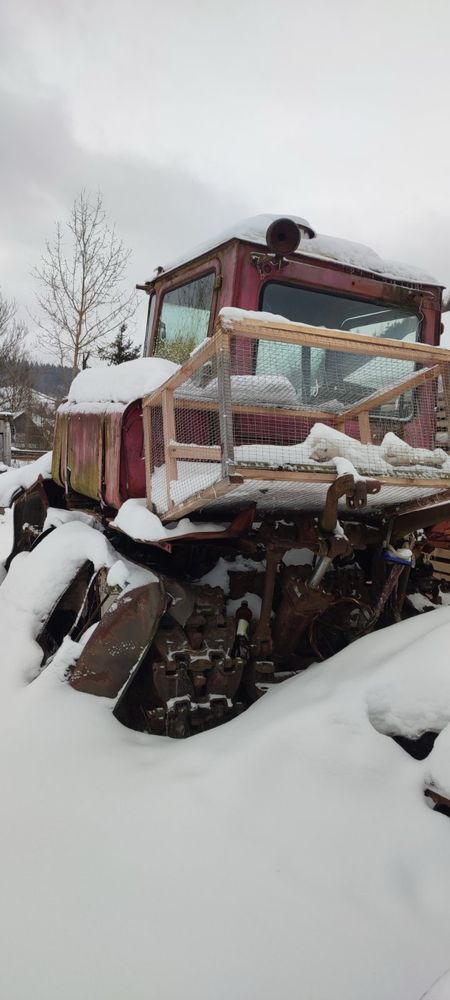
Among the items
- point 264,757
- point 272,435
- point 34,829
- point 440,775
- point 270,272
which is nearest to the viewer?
point 440,775

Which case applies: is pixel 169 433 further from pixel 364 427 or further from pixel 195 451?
pixel 364 427

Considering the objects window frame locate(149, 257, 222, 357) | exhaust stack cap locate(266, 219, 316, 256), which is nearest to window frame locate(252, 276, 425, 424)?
exhaust stack cap locate(266, 219, 316, 256)

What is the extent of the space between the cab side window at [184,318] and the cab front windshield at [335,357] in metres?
0.45

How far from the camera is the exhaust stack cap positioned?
363 centimetres

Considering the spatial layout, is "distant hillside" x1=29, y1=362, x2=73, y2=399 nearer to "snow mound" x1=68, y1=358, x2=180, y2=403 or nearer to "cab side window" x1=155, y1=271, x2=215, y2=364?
"cab side window" x1=155, y1=271, x2=215, y2=364

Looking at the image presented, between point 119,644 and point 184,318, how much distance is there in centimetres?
235

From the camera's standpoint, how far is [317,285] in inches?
158

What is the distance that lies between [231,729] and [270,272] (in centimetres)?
258

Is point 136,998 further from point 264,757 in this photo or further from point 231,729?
point 231,729

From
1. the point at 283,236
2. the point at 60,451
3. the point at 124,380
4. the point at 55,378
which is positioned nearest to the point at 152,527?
the point at 124,380

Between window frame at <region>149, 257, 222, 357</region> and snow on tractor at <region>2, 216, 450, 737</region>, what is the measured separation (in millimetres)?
19

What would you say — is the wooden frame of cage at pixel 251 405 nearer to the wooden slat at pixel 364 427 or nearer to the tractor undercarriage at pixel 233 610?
the wooden slat at pixel 364 427

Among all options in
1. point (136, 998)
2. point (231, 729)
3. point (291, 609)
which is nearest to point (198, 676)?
point (231, 729)

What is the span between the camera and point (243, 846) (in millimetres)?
2238
